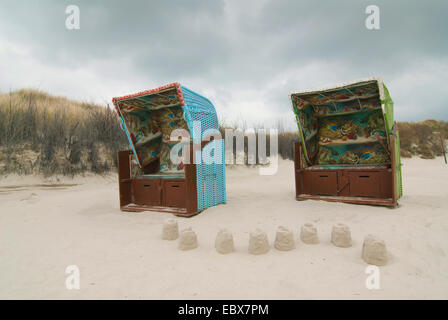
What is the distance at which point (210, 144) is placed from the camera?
555 centimetres

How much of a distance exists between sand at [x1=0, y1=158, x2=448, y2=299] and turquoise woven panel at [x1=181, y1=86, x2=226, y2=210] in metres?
0.35

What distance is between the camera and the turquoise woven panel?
5068mm

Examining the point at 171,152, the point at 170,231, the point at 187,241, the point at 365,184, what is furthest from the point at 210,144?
the point at 365,184

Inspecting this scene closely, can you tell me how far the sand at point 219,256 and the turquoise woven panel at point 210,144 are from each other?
14.0 inches

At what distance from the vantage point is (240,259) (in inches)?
112

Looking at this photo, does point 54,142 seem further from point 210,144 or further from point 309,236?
point 309,236

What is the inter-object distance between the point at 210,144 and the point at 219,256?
2.94 metres

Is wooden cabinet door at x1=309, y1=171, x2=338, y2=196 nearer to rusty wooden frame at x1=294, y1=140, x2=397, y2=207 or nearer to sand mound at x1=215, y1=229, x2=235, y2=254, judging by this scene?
rusty wooden frame at x1=294, y1=140, x2=397, y2=207

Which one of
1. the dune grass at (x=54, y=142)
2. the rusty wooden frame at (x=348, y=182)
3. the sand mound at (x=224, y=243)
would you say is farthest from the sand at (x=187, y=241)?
the dune grass at (x=54, y=142)

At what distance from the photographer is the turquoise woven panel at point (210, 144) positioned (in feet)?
16.6

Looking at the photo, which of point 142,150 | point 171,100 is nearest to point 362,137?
point 171,100
